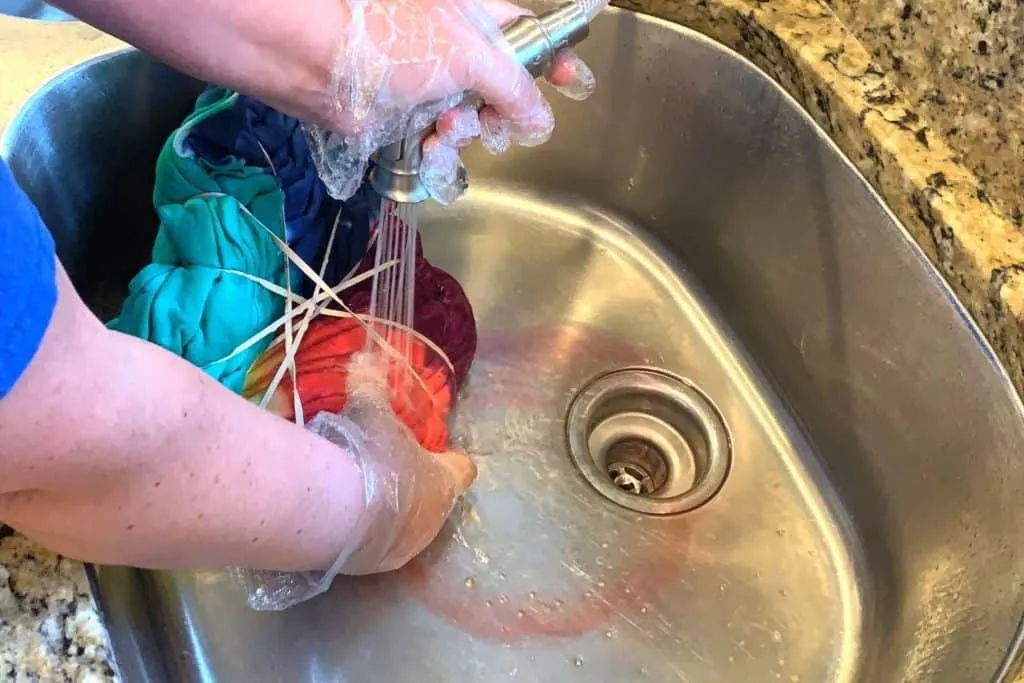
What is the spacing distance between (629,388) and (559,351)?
6cm

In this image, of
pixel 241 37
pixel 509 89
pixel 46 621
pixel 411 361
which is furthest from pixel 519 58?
pixel 46 621

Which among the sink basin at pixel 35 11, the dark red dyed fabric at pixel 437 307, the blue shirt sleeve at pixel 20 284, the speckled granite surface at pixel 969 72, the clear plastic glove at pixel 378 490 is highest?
the speckled granite surface at pixel 969 72

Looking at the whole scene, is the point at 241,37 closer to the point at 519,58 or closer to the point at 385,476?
the point at 519,58

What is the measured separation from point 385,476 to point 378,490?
2 cm

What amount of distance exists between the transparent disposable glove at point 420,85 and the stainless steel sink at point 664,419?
8.8 inches

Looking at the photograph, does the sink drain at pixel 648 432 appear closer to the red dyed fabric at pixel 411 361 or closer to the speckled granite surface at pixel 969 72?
the red dyed fabric at pixel 411 361

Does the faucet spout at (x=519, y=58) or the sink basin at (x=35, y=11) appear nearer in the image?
the faucet spout at (x=519, y=58)

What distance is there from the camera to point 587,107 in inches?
29.7

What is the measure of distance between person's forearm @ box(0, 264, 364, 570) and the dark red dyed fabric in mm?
175

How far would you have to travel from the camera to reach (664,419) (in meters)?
0.75

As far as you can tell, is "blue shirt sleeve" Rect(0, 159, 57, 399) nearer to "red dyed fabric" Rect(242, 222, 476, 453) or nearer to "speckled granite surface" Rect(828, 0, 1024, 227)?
"red dyed fabric" Rect(242, 222, 476, 453)

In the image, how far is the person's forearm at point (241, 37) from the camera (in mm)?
438

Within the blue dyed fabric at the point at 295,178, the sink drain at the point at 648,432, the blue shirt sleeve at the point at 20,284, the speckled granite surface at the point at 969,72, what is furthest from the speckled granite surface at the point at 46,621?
the speckled granite surface at the point at 969,72

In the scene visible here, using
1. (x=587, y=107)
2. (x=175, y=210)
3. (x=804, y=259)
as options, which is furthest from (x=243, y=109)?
(x=804, y=259)
